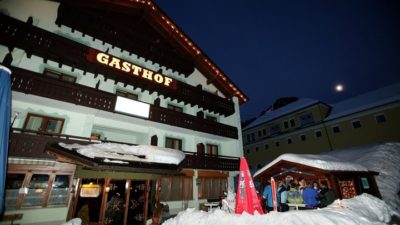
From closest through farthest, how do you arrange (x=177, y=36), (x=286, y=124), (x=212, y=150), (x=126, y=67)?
(x=126, y=67) < (x=177, y=36) < (x=212, y=150) < (x=286, y=124)

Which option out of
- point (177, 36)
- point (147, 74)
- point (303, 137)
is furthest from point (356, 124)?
point (147, 74)

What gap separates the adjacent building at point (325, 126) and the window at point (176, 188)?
21.6 meters

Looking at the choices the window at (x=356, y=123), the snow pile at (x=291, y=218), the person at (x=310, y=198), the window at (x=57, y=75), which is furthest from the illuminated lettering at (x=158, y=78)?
the window at (x=356, y=123)

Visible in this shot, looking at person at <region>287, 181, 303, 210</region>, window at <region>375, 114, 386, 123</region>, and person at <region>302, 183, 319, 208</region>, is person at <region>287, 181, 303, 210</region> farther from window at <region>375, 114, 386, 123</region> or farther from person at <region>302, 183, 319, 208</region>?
window at <region>375, 114, 386, 123</region>

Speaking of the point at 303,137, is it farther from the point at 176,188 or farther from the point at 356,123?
the point at 176,188

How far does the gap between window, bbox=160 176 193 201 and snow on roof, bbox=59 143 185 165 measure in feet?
16.1

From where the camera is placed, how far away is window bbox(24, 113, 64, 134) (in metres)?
11.7

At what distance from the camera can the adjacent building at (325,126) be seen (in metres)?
23.6

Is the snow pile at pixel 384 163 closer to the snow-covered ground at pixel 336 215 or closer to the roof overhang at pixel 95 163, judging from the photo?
the snow-covered ground at pixel 336 215

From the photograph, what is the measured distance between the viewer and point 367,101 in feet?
88.0

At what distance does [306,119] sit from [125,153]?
98.1ft

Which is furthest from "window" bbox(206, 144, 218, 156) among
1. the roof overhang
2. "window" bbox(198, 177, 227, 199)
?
the roof overhang

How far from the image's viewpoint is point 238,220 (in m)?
6.99

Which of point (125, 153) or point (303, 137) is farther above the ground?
point (303, 137)
